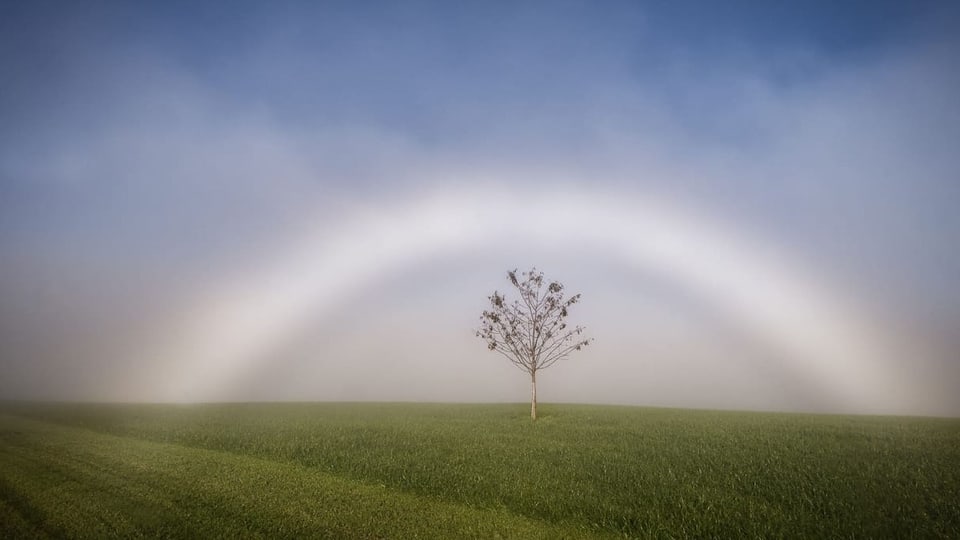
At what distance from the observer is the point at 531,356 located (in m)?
39.3

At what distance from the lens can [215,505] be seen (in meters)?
12.2

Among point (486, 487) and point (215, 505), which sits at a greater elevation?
point (486, 487)

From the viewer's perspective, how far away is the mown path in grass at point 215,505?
10383 mm

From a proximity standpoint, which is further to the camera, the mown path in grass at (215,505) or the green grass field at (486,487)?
the green grass field at (486,487)

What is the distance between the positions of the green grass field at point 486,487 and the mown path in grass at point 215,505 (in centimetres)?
6

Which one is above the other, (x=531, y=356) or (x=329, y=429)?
(x=531, y=356)

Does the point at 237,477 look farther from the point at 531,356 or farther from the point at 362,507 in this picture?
the point at 531,356

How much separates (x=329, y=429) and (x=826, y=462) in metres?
26.9

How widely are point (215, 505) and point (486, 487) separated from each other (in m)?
7.79

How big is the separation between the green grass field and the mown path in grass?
0.06 m

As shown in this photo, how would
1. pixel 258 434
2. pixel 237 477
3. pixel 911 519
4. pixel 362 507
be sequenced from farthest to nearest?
1. pixel 258 434
2. pixel 237 477
3. pixel 362 507
4. pixel 911 519

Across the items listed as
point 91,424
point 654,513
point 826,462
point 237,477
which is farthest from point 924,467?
point 91,424

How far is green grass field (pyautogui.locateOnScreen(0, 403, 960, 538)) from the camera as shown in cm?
1055

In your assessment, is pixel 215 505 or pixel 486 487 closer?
pixel 215 505
